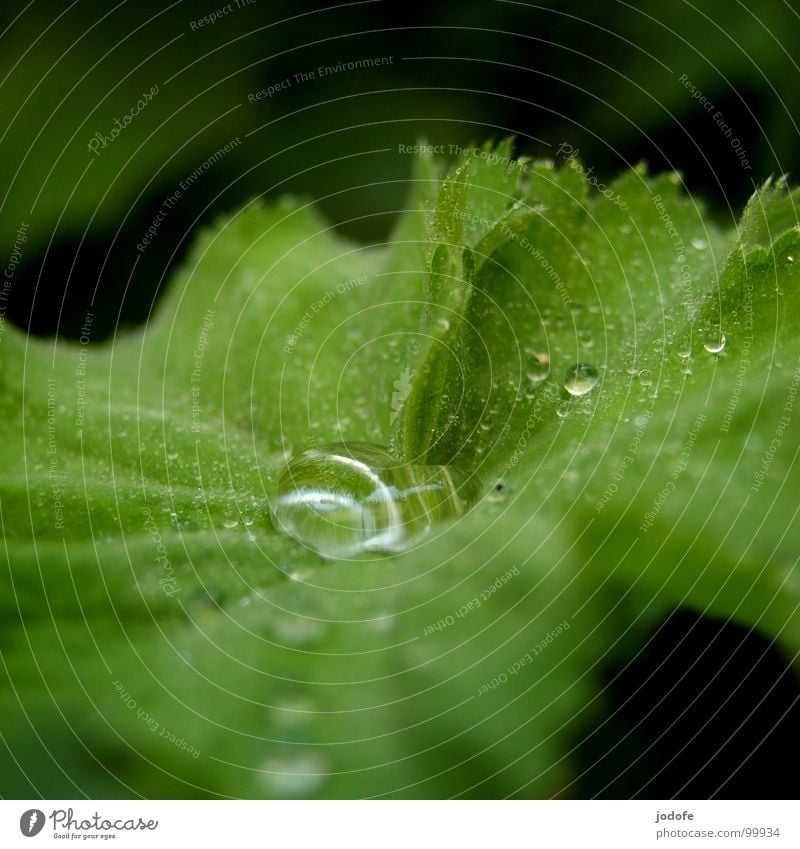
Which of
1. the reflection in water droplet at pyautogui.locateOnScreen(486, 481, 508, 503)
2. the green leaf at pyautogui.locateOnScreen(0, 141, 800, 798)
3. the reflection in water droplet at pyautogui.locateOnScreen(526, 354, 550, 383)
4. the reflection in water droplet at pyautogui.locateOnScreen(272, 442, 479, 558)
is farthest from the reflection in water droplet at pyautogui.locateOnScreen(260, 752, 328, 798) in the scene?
the reflection in water droplet at pyautogui.locateOnScreen(526, 354, 550, 383)

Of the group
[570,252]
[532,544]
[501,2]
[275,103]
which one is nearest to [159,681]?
[532,544]

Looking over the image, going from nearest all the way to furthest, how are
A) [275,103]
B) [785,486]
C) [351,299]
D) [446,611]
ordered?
[446,611] → [785,486] → [351,299] → [275,103]

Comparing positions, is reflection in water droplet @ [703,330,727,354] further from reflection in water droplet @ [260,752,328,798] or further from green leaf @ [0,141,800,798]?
reflection in water droplet @ [260,752,328,798]

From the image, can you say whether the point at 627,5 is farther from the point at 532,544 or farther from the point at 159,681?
the point at 159,681
